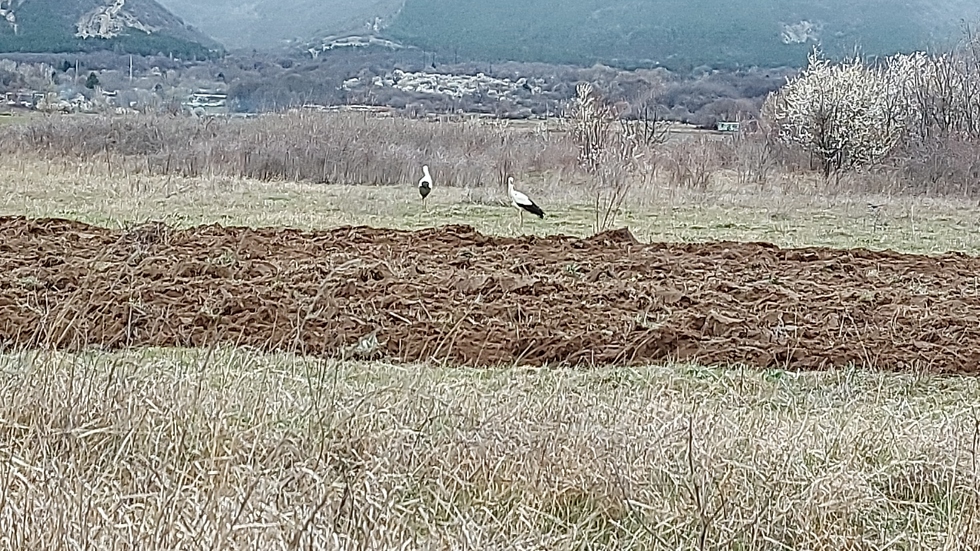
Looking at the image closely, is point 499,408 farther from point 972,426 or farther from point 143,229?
point 143,229

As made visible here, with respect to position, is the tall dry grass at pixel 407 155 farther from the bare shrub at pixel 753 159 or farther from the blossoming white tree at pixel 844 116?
the blossoming white tree at pixel 844 116

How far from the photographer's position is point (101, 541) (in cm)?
305

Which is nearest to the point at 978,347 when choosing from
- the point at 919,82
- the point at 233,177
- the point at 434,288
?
the point at 434,288

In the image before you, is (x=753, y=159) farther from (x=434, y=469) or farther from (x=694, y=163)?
(x=434, y=469)

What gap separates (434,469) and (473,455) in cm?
21

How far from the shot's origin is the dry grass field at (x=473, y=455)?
3.43 meters

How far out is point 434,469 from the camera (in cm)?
402

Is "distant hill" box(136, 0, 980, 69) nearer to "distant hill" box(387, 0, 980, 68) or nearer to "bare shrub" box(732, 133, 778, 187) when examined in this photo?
"distant hill" box(387, 0, 980, 68)

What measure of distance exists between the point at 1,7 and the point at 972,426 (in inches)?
4549

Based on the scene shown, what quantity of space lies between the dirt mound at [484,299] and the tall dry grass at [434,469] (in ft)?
2.84

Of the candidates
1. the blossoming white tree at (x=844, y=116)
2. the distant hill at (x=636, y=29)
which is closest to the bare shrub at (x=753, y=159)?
the blossoming white tree at (x=844, y=116)

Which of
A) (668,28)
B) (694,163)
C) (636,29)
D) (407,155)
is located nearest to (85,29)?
(636,29)

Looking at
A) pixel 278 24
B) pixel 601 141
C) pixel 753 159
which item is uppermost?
pixel 278 24

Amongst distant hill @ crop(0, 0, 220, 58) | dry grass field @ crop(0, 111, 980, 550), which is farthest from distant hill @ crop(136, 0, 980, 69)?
dry grass field @ crop(0, 111, 980, 550)
